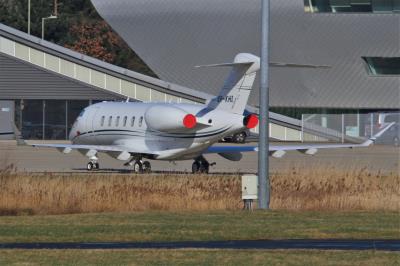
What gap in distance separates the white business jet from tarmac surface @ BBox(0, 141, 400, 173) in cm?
138

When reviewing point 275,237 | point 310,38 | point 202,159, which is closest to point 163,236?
point 275,237

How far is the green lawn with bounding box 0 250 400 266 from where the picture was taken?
17594mm

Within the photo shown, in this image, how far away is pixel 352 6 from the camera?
74062 millimetres

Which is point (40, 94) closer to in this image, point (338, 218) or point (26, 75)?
point (26, 75)

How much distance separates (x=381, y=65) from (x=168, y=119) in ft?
115

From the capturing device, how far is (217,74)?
260ft

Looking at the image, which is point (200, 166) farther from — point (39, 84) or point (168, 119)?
point (39, 84)

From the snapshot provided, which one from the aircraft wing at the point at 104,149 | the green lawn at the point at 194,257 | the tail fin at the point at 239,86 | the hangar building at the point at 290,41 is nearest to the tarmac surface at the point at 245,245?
the green lawn at the point at 194,257

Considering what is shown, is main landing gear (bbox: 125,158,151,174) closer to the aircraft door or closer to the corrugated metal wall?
the aircraft door

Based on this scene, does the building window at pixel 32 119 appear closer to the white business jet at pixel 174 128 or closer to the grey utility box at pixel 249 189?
the white business jet at pixel 174 128

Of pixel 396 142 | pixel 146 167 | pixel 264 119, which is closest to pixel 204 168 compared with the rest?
pixel 146 167

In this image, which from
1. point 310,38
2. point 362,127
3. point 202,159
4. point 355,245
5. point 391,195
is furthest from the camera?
point 310,38

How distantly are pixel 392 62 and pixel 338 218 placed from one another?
5175 cm

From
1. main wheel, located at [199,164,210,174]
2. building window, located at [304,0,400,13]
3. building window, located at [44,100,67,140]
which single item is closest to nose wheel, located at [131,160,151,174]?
main wheel, located at [199,164,210,174]
